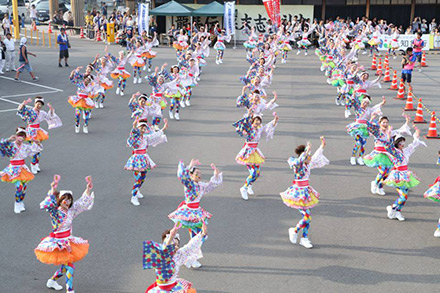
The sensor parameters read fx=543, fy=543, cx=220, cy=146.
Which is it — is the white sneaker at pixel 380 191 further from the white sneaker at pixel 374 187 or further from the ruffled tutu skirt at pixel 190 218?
the ruffled tutu skirt at pixel 190 218

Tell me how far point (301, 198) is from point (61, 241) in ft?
12.8

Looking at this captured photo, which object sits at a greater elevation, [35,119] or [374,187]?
[35,119]

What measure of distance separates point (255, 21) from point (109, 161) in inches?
1134

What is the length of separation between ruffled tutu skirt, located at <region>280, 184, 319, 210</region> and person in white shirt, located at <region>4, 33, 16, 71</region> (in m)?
19.9

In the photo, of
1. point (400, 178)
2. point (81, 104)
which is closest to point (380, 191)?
point (400, 178)

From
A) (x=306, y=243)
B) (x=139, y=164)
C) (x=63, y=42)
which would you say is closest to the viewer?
(x=306, y=243)

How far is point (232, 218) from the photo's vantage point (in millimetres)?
10445

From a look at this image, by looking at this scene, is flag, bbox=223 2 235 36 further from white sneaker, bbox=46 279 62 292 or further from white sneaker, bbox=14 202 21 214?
white sneaker, bbox=46 279 62 292

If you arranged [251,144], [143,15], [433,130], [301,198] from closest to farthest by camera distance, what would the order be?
[301,198] → [251,144] → [433,130] → [143,15]

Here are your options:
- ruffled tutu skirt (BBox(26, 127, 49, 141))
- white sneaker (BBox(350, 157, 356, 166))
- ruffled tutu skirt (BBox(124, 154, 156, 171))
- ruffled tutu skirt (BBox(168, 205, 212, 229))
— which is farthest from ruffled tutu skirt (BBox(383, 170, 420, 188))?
ruffled tutu skirt (BBox(26, 127, 49, 141))

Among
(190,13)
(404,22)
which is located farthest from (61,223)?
(404,22)

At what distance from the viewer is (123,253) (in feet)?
29.3

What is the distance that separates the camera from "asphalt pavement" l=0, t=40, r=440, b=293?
27.0 feet

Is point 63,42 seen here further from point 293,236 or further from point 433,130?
point 293,236
